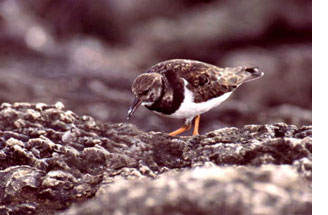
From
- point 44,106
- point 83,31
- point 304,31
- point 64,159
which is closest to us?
point 64,159

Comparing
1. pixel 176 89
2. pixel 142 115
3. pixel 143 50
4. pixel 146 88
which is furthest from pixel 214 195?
pixel 143 50

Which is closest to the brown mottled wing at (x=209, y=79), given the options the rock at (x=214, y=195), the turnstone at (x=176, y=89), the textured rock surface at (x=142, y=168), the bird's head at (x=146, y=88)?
the turnstone at (x=176, y=89)

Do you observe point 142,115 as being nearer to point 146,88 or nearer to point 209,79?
point 209,79

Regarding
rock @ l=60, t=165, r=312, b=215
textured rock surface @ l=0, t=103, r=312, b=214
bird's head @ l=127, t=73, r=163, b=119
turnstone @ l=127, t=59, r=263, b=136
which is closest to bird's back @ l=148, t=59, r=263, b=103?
turnstone @ l=127, t=59, r=263, b=136

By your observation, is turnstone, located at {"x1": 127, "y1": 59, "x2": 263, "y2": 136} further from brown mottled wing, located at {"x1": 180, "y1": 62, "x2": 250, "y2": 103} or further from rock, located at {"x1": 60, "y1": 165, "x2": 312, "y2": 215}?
rock, located at {"x1": 60, "y1": 165, "x2": 312, "y2": 215}

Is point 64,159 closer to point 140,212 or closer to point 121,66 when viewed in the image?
point 140,212

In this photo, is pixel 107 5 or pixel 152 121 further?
pixel 107 5

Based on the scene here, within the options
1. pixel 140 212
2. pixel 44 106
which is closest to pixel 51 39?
pixel 44 106
